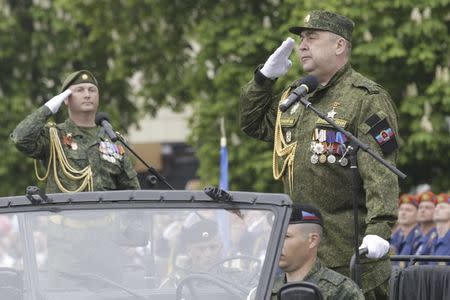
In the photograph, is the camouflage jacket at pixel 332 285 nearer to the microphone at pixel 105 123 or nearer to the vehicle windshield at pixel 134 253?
the vehicle windshield at pixel 134 253

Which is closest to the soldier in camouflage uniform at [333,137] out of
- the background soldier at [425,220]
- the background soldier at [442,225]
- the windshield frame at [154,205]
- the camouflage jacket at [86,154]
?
the windshield frame at [154,205]

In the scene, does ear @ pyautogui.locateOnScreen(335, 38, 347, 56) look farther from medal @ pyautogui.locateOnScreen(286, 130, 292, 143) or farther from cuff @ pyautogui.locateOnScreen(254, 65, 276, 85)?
medal @ pyautogui.locateOnScreen(286, 130, 292, 143)

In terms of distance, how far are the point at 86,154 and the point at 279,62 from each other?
6.78 feet

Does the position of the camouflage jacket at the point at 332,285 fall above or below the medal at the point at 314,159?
below

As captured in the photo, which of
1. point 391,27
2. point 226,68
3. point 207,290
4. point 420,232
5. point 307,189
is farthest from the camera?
point 226,68

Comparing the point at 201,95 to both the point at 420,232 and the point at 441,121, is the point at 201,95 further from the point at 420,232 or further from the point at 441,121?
the point at 420,232

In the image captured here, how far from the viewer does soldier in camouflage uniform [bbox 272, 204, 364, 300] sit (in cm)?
644

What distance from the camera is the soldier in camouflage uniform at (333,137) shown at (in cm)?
758

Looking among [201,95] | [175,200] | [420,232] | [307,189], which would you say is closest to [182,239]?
[175,200]

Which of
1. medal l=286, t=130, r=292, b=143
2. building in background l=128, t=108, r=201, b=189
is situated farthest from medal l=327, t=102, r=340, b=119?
building in background l=128, t=108, r=201, b=189

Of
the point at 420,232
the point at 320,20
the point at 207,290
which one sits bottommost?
the point at 420,232

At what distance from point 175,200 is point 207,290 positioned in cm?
44

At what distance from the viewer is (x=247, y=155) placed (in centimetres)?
1981

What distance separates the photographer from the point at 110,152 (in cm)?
966
